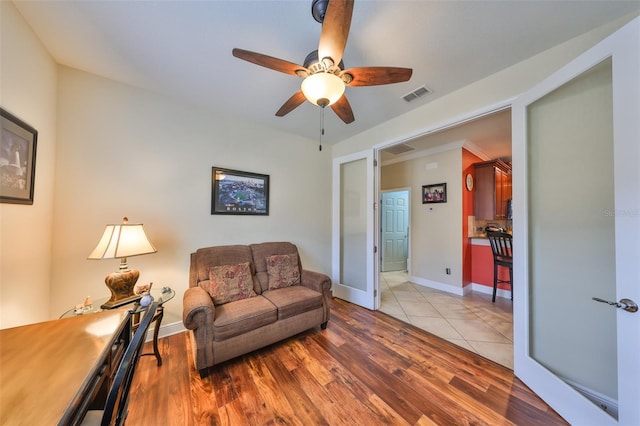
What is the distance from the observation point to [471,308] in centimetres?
303

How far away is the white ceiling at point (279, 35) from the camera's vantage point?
1.36 metres

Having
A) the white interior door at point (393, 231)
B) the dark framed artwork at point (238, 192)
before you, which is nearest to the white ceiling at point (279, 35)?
the dark framed artwork at point (238, 192)

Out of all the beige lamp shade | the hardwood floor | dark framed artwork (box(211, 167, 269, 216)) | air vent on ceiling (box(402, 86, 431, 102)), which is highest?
air vent on ceiling (box(402, 86, 431, 102))

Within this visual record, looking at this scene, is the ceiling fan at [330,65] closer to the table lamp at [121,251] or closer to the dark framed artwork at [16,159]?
the dark framed artwork at [16,159]

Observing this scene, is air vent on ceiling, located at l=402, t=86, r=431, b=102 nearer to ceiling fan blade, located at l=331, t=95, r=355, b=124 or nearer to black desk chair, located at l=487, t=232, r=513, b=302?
ceiling fan blade, located at l=331, t=95, r=355, b=124

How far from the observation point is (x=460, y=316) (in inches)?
109

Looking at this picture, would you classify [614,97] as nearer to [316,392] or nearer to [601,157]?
[601,157]

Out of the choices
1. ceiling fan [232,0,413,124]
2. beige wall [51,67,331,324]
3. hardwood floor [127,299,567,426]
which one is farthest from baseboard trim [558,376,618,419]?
beige wall [51,67,331,324]

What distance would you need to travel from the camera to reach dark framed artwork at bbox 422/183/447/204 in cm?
386

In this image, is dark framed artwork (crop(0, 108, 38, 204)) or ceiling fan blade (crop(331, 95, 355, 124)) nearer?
dark framed artwork (crop(0, 108, 38, 204))

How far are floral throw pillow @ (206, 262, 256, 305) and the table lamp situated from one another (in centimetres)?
60

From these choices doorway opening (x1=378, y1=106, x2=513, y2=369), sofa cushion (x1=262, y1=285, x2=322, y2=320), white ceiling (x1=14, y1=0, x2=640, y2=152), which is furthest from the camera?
doorway opening (x1=378, y1=106, x2=513, y2=369)

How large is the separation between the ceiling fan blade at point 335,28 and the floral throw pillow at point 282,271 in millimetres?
2132

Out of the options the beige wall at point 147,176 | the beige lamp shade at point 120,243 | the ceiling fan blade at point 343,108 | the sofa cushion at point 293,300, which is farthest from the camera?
the sofa cushion at point 293,300
